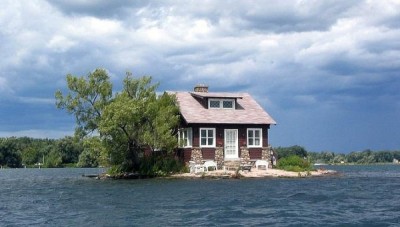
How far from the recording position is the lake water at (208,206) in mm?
21547

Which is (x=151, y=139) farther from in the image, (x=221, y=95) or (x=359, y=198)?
(x=359, y=198)

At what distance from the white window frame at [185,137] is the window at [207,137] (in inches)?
35.1

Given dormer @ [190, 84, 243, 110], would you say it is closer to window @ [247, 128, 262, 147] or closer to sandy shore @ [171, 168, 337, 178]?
window @ [247, 128, 262, 147]

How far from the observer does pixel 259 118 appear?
5178 cm

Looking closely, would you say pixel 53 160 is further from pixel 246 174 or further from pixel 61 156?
pixel 246 174

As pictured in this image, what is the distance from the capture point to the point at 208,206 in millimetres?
25828

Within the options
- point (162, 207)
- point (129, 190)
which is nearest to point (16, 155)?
point (129, 190)

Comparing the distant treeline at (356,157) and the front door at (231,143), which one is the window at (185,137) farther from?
the distant treeline at (356,157)

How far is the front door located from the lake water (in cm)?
1419

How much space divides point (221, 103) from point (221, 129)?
9.98 feet

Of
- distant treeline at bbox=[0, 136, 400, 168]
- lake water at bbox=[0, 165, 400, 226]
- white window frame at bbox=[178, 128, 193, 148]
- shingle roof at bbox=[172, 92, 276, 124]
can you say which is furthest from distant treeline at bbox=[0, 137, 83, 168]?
lake water at bbox=[0, 165, 400, 226]

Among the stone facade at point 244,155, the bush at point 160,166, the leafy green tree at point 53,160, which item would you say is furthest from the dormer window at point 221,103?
the leafy green tree at point 53,160

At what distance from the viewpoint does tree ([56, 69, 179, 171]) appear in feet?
155

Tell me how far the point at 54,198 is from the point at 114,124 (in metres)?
15.0
